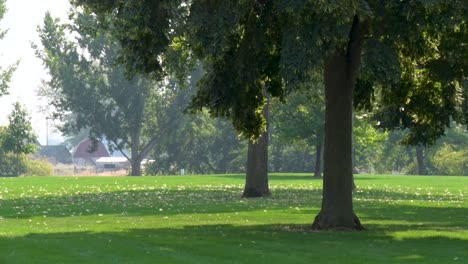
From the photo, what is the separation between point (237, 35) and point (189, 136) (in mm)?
80387

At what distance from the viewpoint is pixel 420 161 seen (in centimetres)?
10169

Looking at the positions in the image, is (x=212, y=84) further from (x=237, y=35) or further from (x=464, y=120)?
(x=464, y=120)

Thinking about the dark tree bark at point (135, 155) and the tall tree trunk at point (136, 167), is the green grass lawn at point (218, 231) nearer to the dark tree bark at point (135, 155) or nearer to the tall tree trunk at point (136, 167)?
the dark tree bark at point (135, 155)

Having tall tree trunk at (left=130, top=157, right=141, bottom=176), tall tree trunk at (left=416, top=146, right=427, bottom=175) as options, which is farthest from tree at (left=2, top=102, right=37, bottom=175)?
tall tree trunk at (left=416, top=146, right=427, bottom=175)

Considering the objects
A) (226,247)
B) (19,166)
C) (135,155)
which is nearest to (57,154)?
(19,166)

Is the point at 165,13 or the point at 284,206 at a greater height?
the point at 165,13

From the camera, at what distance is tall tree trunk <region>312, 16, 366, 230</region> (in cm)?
2458

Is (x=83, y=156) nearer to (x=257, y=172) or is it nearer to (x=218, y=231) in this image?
(x=257, y=172)

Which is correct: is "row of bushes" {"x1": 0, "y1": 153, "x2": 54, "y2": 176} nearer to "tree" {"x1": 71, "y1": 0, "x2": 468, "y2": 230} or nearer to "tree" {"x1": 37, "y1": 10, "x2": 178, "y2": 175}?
"tree" {"x1": 37, "y1": 10, "x2": 178, "y2": 175}

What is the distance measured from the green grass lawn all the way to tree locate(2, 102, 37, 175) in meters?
50.0

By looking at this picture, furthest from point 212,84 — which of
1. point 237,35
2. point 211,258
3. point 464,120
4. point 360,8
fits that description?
point 464,120

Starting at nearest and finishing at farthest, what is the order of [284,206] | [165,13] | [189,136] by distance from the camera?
[165,13], [284,206], [189,136]

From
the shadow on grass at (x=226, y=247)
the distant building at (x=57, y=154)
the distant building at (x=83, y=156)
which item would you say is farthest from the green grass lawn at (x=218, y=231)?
the distant building at (x=57, y=154)

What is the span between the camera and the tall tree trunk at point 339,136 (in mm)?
24578
